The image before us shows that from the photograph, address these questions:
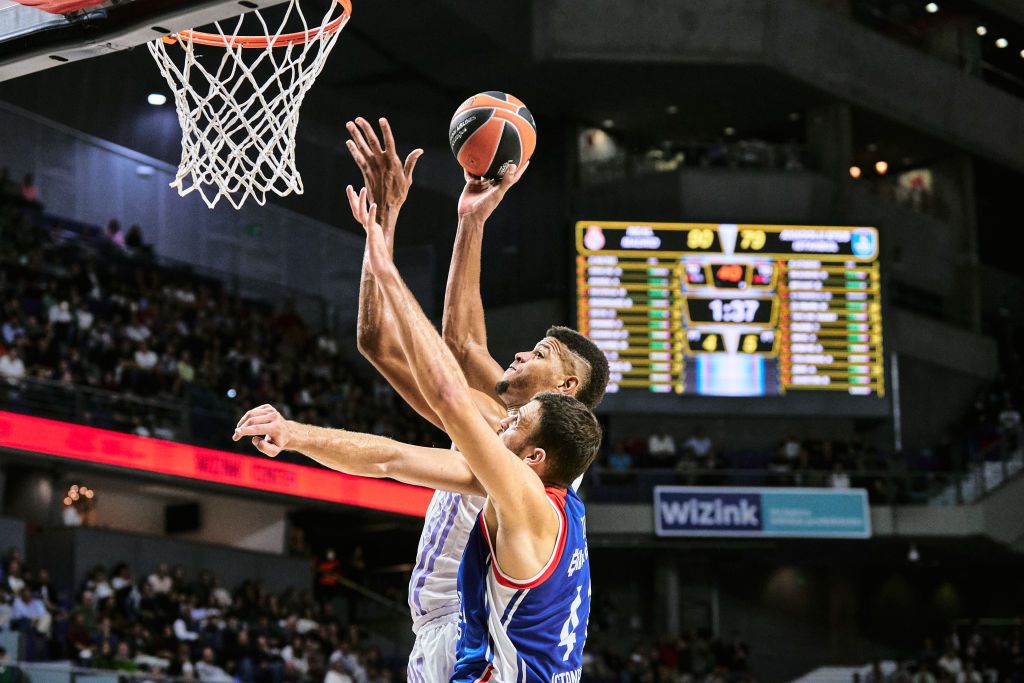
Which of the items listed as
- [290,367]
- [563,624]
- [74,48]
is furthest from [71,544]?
[563,624]

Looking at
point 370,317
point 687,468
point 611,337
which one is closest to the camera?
point 370,317

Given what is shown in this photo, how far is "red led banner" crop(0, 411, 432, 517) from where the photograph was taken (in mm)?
15742

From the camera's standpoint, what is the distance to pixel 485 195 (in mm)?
4805

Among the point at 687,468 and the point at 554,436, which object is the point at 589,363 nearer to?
the point at 554,436

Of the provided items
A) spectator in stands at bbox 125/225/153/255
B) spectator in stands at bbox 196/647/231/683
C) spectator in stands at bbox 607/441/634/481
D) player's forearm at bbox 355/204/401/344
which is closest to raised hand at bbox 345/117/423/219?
player's forearm at bbox 355/204/401/344

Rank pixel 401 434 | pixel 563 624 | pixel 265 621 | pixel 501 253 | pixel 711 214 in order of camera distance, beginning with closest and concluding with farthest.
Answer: pixel 563 624 < pixel 265 621 < pixel 401 434 < pixel 711 214 < pixel 501 253

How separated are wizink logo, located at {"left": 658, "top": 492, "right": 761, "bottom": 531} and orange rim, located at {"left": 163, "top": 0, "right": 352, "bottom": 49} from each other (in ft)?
50.3

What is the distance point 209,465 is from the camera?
17.8 m

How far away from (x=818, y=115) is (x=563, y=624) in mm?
21699

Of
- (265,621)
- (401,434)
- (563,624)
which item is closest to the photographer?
(563,624)

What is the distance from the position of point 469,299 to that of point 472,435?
151 centimetres

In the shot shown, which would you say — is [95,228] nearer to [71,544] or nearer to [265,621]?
[71,544]

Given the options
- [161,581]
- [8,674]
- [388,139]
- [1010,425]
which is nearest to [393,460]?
[388,139]

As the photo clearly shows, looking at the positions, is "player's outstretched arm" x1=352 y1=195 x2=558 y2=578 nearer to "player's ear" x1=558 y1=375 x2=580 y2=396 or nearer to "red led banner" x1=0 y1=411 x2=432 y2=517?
"player's ear" x1=558 y1=375 x2=580 y2=396
